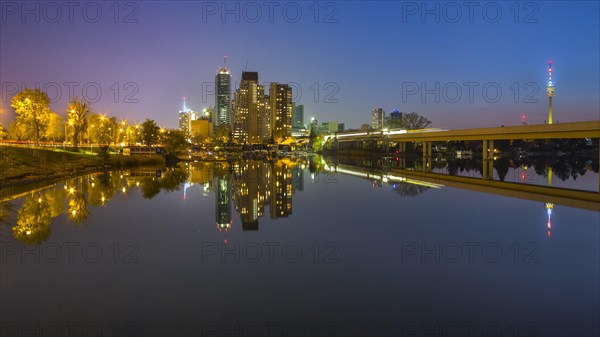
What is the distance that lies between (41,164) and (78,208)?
2373cm

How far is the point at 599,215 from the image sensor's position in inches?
814

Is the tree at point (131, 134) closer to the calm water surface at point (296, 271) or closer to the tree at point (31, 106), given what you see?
Answer: the tree at point (31, 106)

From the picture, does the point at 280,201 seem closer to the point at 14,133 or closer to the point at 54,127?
the point at 54,127

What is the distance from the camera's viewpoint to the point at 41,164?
40625 mm

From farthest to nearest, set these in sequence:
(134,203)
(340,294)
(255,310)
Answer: (134,203) → (340,294) → (255,310)

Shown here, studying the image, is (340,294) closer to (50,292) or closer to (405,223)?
(50,292)

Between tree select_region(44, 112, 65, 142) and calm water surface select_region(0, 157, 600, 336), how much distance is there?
64.6 metres

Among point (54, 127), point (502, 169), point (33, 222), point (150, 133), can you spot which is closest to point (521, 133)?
point (502, 169)

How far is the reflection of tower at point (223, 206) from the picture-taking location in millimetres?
17120

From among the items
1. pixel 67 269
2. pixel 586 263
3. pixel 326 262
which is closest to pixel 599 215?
pixel 586 263

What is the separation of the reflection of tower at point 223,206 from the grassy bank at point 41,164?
44.6 feet

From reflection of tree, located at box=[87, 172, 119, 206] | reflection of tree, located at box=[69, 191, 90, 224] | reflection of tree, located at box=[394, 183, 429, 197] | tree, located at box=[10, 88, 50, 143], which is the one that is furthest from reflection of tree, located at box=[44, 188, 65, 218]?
tree, located at box=[10, 88, 50, 143]

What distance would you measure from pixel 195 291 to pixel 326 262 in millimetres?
3768

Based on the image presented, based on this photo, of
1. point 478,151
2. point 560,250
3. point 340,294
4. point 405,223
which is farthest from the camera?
point 478,151
